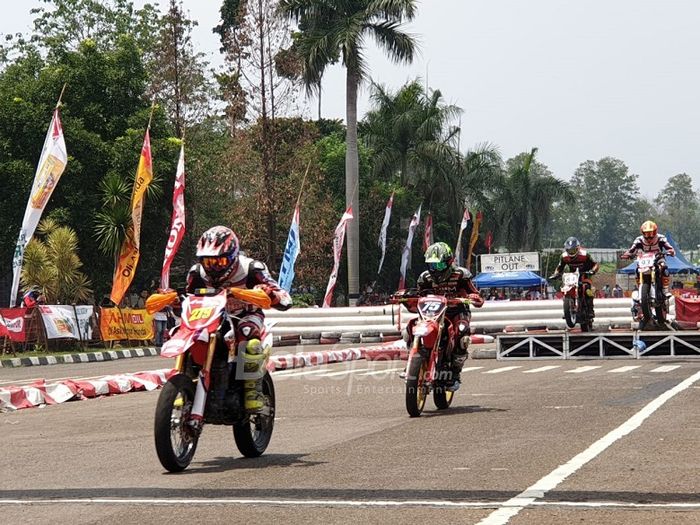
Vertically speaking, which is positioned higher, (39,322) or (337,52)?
(337,52)

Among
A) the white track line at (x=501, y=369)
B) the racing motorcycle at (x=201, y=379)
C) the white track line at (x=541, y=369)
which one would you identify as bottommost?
the white track line at (x=501, y=369)

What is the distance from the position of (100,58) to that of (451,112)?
28.2m

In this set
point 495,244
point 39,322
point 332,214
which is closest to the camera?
point 39,322

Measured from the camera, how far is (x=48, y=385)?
16.6 meters

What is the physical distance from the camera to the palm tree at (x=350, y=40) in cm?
4631

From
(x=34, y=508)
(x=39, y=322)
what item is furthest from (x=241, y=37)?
(x=34, y=508)

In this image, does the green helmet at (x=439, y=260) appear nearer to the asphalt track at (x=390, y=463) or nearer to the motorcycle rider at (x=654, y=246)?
the asphalt track at (x=390, y=463)

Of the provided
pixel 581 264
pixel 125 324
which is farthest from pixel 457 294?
pixel 125 324

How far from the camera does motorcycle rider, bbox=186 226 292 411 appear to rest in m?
9.31

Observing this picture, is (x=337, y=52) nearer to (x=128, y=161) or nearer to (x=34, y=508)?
(x=128, y=161)

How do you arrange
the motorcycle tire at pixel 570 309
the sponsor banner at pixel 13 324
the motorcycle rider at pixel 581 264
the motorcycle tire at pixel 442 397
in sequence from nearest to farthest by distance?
the motorcycle tire at pixel 442 397 → the motorcycle rider at pixel 581 264 → the motorcycle tire at pixel 570 309 → the sponsor banner at pixel 13 324

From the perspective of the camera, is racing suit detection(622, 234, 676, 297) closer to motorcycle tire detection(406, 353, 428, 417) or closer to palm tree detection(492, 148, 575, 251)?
motorcycle tire detection(406, 353, 428, 417)

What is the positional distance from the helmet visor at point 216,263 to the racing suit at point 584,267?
1419cm

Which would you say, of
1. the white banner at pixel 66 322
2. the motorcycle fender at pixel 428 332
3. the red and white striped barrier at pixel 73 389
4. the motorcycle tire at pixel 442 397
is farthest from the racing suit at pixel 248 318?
the white banner at pixel 66 322
